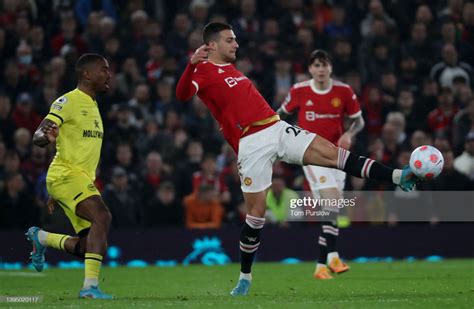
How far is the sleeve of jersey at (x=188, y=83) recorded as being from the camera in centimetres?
1046

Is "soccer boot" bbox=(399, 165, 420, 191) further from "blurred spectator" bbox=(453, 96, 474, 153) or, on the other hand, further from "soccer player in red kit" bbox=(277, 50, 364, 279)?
"blurred spectator" bbox=(453, 96, 474, 153)

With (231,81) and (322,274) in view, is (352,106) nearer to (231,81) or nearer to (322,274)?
(322,274)

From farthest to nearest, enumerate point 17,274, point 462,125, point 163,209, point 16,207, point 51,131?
point 462,125 < point 163,209 < point 16,207 < point 17,274 < point 51,131

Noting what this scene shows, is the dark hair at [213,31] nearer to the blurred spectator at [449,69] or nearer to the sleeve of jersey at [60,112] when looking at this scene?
the sleeve of jersey at [60,112]

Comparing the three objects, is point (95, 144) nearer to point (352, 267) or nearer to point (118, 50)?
point (352, 267)

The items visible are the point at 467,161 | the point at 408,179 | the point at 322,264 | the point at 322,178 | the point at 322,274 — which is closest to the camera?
the point at 408,179

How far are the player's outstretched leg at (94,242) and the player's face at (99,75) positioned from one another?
1162mm

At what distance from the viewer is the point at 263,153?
413 inches

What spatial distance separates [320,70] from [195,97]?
611cm

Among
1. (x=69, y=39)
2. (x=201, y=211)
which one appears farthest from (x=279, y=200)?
(x=69, y=39)

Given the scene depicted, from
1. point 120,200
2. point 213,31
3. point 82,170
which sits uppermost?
point 213,31

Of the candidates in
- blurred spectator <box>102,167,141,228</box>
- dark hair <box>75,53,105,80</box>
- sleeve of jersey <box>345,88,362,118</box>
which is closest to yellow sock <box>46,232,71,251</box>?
dark hair <box>75,53,105,80</box>

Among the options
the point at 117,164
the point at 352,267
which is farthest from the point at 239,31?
the point at 352,267

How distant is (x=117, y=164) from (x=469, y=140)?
6.23 m
